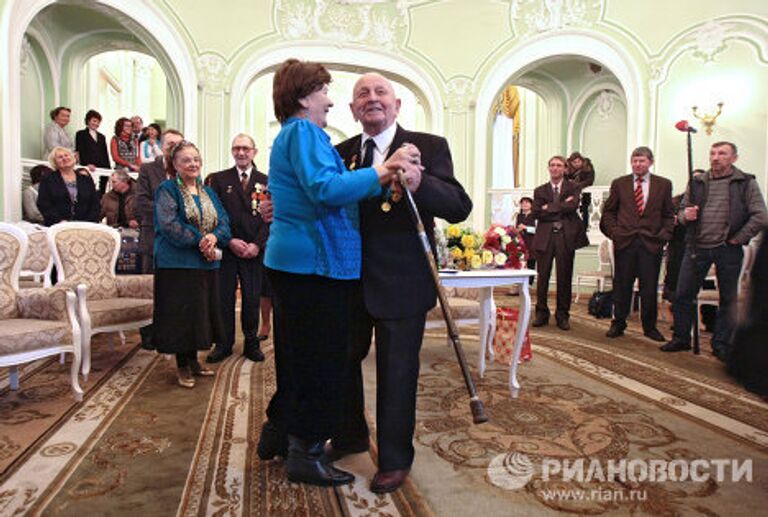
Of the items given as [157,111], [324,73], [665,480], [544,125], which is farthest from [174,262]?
[157,111]

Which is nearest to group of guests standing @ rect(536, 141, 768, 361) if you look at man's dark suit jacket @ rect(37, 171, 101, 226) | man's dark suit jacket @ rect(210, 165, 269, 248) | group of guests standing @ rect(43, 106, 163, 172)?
man's dark suit jacket @ rect(210, 165, 269, 248)

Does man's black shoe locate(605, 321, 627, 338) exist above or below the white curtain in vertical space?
below

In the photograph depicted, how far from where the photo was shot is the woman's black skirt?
3.42 m

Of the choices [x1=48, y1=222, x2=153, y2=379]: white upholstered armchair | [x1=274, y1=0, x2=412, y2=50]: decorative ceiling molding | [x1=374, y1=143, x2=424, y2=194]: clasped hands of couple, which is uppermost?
[x1=274, y1=0, x2=412, y2=50]: decorative ceiling molding

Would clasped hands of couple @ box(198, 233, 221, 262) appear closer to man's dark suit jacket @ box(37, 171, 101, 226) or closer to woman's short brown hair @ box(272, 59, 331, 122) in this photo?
woman's short brown hair @ box(272, 59, 331, 122)

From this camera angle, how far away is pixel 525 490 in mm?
2113

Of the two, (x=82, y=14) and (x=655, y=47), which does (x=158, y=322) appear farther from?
(x=655, y=47)

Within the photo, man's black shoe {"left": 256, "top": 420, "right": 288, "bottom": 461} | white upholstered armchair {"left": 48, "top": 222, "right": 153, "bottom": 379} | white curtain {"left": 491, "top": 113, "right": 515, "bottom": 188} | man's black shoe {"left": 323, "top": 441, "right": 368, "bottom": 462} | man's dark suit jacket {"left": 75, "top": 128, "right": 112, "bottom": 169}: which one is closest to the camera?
man's black shoe {"left": 256, "top": 420, "right": 288, "bottom": 461}

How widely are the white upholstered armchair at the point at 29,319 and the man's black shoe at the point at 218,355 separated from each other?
0.99 m

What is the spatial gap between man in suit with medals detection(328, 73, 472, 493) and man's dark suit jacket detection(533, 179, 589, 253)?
4.02 metres

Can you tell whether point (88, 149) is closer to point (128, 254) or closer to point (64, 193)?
point (64, 193)

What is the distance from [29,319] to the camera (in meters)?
3.38

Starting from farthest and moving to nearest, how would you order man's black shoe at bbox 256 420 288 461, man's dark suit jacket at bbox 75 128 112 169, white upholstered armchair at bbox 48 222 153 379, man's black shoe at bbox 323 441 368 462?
man's dark suit jacket at bbox 75 128 112 169
white upholstered armchair at bbox 48 222 153 379
man's black shoe at bbox 323 441 368 462
man's black shoe at bbox 256 420 288 461

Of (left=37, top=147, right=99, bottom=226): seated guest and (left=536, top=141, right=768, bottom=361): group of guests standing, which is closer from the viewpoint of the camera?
(left=536, top=141, right=768, bottom=361): group of guests standing
